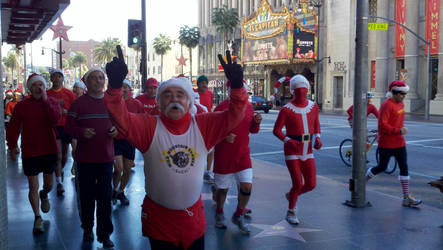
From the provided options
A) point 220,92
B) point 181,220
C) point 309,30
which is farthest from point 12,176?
point 220,92

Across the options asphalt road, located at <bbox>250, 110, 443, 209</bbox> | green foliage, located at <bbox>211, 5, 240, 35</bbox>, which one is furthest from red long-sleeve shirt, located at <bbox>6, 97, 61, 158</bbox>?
green foliage, located at <bbox>211, 5, 240, 35</bbox>

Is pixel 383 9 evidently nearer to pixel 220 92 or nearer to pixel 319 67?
pixel 319 67

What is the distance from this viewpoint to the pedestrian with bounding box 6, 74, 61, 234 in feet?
18.2

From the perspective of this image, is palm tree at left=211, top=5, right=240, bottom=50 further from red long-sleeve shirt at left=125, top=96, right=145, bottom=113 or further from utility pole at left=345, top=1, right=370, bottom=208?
red long-sleeve shirt at left=125, top=96, right=145, bottom=113

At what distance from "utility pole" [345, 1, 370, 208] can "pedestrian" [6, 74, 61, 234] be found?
14.1 feet

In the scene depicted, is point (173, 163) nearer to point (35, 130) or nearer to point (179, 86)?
point (179, 86)

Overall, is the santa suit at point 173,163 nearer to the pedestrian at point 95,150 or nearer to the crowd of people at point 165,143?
the crowd of people at point 165,143

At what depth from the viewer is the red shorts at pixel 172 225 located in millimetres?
3020

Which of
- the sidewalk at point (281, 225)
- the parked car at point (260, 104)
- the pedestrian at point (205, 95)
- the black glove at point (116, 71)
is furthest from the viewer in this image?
the parked car at point (260, 104)

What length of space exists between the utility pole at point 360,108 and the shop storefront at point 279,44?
124 feet

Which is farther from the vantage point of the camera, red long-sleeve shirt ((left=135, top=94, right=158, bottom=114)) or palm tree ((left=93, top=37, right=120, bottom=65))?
palm tree ((left=93, top=37, right=120, bottom=65))

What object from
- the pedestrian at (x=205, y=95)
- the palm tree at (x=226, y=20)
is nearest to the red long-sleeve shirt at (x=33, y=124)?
the pedestrian at (x=205, y=95)

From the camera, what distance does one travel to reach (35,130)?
5.57 m

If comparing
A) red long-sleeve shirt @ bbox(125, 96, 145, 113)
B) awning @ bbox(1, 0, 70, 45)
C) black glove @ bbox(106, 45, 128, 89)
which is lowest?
red long-sleeve shirt @ bbox(125, 96, 145, 113)
